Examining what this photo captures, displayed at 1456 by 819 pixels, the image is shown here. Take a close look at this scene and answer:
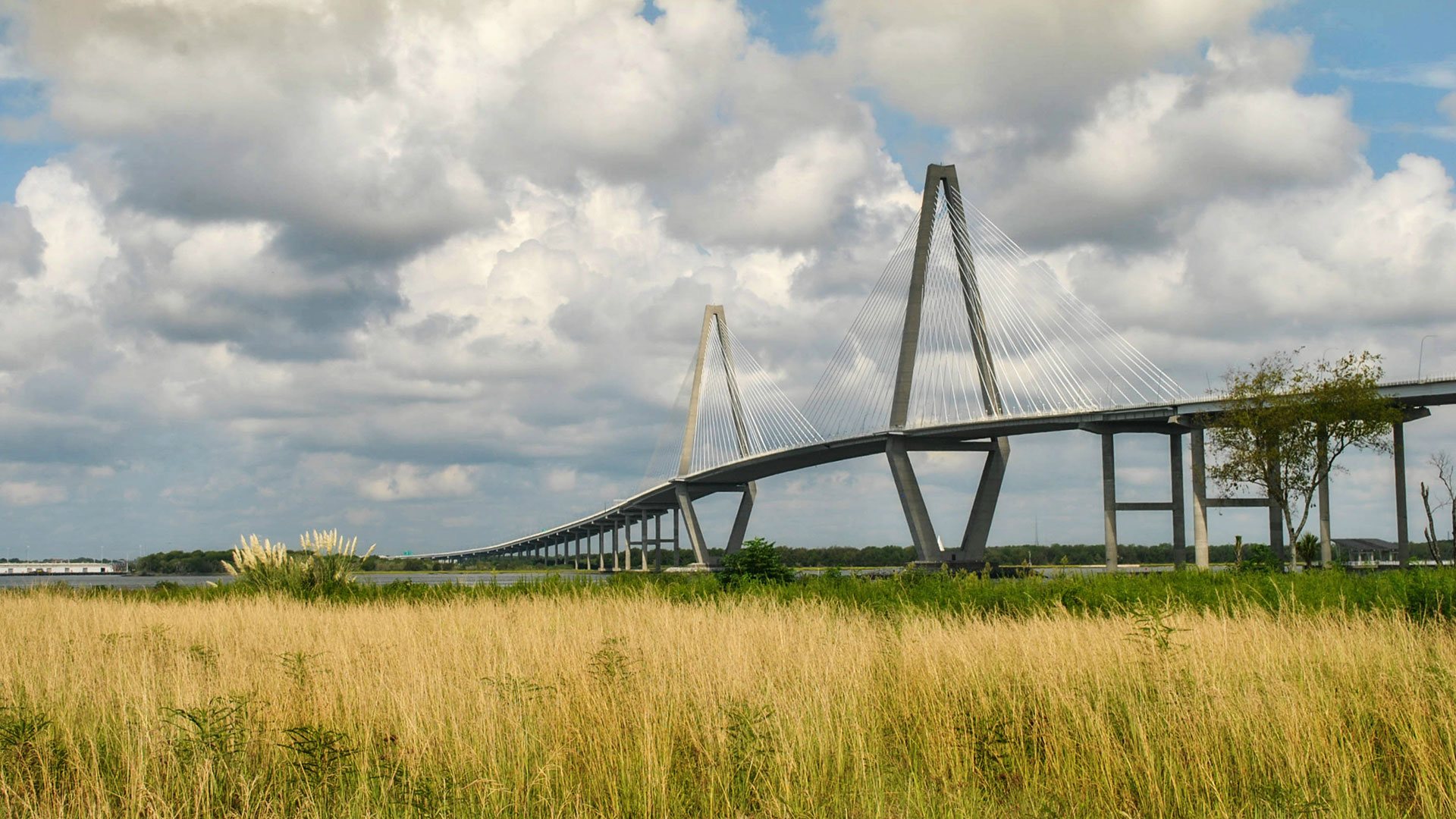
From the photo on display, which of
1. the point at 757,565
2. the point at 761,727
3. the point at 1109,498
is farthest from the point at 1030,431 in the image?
the point at 761,727

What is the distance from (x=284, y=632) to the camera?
13320mm

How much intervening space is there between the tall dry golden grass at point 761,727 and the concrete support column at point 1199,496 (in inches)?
1482

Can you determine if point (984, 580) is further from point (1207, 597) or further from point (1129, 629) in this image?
point (1129, 629)

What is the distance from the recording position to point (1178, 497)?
50250 millimetres

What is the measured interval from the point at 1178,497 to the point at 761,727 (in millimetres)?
46977

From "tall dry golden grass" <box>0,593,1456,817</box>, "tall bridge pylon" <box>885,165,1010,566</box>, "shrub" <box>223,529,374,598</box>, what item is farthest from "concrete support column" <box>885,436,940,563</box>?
"tall dry golden grass" <box>0,593,1456,817</box>

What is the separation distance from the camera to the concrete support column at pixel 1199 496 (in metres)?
46.7

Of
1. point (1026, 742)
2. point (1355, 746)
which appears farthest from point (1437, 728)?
point (1026, 742)

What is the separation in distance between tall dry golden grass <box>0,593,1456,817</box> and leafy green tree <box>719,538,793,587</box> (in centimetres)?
1014

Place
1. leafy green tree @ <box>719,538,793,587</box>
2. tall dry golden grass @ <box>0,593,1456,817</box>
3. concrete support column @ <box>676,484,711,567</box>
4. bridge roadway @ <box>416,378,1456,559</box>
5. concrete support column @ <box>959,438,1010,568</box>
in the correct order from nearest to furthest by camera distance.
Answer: tall dry golden grass @ <box>0,593,1456,817</box> < leafy green tree @ <box>719,538,793,587</box> < bridge roadway @ <box>416,378,1456,559</box> < concrete support column @ <box>959,438,1010,568</box> < concrete support column @ <box>676,484,711,567</box>

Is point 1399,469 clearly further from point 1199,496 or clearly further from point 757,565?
point 757,565

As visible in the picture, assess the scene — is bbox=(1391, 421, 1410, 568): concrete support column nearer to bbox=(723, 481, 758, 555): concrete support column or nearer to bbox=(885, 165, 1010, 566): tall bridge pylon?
bbox=(885, 165, 1010, 566): tall bridge pylon

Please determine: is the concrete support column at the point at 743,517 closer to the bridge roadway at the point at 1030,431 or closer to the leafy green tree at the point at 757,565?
the bridge roadway at the point at 1030,431

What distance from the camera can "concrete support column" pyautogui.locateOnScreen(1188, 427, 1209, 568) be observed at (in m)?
46.7
